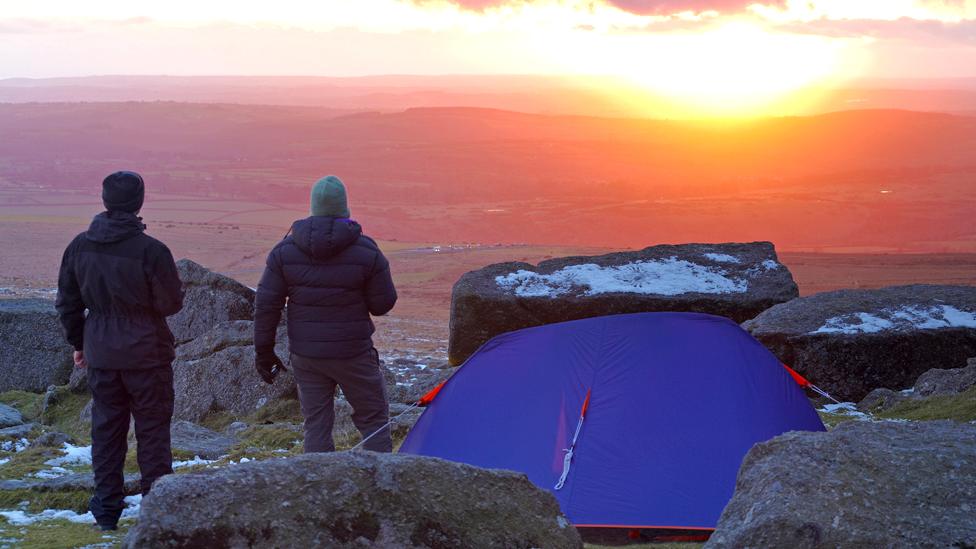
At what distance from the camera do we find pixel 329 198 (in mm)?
6840

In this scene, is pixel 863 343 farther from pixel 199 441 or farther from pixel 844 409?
pixel 199 441

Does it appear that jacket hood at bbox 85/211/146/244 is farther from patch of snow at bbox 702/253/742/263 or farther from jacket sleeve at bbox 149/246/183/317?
patch of snow at bbox 702/253/742/263

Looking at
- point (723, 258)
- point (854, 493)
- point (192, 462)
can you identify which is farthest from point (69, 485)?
point (723, 258)

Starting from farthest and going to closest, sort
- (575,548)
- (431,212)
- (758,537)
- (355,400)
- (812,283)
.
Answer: (431,212)
(812,283)
(355,400)
(575,548)
(758,537)

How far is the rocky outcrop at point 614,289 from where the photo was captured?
11977 mm

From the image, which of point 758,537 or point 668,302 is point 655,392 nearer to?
point 758,537

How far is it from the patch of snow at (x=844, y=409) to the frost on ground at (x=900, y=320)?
2.72 ft

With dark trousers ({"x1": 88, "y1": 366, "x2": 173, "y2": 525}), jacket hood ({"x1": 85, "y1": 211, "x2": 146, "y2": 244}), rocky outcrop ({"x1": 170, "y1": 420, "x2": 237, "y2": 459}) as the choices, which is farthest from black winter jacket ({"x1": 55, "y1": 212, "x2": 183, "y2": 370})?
rocky outcrop ({"x1": 170, "y1": 420, "x2": 237, "y2": 459})

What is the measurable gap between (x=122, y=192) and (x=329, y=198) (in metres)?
1.23

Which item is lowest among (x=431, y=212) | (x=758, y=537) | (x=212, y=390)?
(x=431, y=212)

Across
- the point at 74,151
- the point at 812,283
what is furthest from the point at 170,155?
the point at 812,283

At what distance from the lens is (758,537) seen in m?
4.13

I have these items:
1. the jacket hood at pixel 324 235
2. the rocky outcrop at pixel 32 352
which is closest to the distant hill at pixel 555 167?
the rocky outcrop at pixel 32 352

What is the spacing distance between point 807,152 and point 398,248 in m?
90.9
